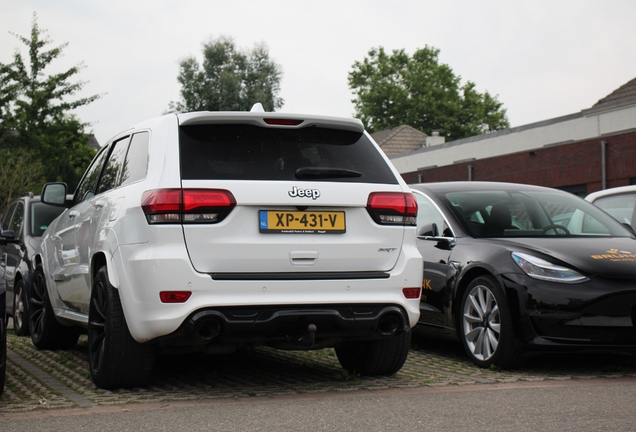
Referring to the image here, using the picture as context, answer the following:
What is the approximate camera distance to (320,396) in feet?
19.2

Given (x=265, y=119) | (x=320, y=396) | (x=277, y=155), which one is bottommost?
(x=320, y=396)

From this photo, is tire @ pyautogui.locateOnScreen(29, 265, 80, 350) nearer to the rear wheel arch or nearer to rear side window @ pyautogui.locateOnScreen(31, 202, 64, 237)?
the rear wheel arch

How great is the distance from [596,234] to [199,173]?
12.9 feet

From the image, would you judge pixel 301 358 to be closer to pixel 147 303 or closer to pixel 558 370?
pixel 558 370

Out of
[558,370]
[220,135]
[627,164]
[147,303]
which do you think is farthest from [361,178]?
[627,164]

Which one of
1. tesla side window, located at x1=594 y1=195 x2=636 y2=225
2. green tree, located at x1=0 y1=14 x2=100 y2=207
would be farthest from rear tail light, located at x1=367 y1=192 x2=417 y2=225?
green tree, located at x1=0 y1=14 x2=100 y2=207

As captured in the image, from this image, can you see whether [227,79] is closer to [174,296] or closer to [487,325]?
[487,325]

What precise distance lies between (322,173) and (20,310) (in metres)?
5.62

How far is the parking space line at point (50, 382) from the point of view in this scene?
221 inches

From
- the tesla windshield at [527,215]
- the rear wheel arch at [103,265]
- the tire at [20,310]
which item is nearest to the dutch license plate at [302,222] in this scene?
the rear wheel arch at [103,265]

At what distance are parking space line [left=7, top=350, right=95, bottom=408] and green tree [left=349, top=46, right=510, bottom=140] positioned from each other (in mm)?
72919

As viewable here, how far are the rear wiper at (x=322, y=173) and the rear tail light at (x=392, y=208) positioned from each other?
8.3 inches

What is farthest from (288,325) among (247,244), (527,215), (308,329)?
(527,215)

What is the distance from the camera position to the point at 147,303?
540 cm
